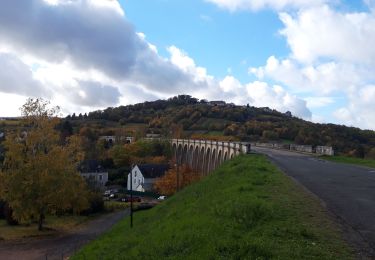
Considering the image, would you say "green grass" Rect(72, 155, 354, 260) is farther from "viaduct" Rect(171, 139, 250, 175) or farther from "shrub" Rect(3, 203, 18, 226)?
"shrub" Rect(3, 203, 18, 226)

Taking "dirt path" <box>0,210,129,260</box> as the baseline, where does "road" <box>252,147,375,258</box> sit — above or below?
above

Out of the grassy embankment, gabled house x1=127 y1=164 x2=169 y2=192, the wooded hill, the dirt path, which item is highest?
the wooded hill

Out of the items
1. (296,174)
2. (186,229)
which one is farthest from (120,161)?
(186,229)

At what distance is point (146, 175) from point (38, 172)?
41.3m

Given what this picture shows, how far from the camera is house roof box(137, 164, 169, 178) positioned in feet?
247

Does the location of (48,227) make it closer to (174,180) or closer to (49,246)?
(49,246)

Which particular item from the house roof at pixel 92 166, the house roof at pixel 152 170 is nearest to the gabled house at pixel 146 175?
the house roof at pixel 152 170

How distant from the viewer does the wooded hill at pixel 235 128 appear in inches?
2776

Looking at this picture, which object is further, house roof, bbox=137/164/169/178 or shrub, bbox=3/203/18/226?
house roof, bbox=137/164/169/178

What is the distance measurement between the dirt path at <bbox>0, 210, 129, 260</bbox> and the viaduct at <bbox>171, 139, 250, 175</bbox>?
17284 mm

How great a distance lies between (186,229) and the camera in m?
11.6

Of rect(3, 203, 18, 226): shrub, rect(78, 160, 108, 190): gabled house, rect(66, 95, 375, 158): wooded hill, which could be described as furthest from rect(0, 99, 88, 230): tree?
rect(78, 160, 108, 190): gabled house

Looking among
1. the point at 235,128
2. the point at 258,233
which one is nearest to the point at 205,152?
the point at 235,128

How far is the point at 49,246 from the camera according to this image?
2866 centimetres
